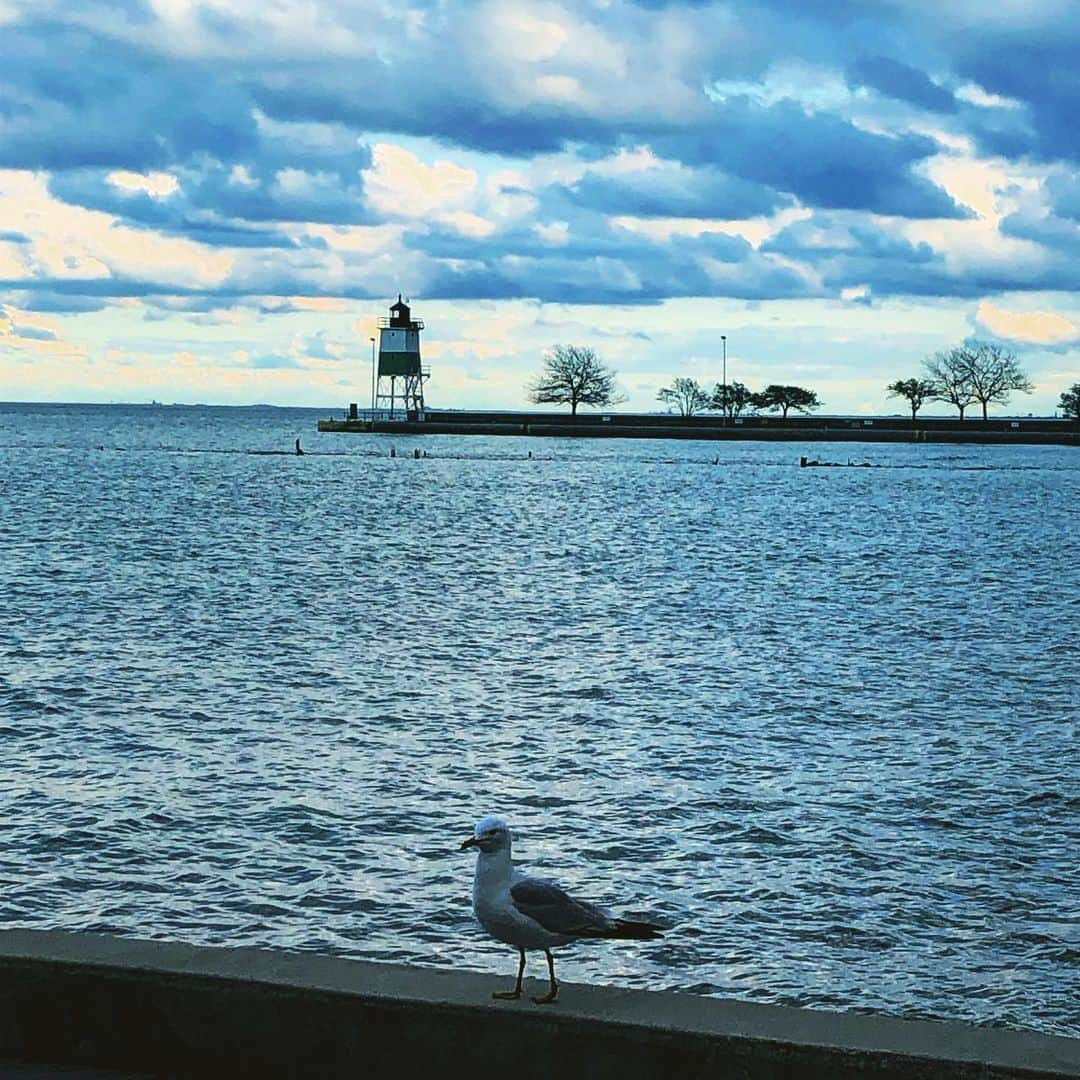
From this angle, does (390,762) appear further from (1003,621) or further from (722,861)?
(1003,621)

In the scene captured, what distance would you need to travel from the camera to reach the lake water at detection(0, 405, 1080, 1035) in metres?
11.8

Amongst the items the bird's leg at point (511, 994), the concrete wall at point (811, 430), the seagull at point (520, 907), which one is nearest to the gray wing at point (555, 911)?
the seagull at point (520, 907)

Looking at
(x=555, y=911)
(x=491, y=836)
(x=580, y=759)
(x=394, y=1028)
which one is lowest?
(x=580, y=759)

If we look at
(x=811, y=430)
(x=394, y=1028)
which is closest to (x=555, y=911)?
(x=394, y=1028)

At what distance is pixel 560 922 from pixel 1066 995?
5751 mm

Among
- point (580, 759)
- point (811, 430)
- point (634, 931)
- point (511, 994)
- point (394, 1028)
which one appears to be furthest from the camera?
point (811, 430)

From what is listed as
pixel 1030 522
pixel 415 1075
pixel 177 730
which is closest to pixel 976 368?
pixel 1030 522

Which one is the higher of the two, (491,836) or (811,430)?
(811,430)

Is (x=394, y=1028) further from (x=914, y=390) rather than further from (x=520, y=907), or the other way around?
(x=914, y=390)

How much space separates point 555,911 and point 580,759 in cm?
1178

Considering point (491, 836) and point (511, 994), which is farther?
point (491, 836)

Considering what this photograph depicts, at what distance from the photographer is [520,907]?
20.7 feet

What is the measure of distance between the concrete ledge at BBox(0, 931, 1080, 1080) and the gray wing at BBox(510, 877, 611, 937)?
43cm

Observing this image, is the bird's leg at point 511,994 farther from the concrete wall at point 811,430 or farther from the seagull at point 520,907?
the concrete wall at point 811,430
